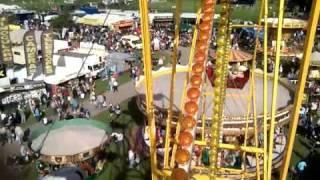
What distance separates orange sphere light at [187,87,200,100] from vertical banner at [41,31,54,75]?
20134 mm

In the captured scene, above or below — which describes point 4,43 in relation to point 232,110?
above

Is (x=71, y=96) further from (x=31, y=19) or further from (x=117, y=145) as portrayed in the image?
(x=31, y=19)

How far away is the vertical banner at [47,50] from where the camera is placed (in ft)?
80.1

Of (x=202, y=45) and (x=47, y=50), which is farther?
(x=47, y=50)

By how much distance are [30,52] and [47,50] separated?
0.92m

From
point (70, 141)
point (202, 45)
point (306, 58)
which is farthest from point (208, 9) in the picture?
point (70, 141)

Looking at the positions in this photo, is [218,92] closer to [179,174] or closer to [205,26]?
[205,26]

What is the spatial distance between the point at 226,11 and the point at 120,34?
37000 millimetres

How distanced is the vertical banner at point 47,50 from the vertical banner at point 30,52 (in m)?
0.49

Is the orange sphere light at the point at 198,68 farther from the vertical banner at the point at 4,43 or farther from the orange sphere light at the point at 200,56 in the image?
the vertical banner at the point at 4,43

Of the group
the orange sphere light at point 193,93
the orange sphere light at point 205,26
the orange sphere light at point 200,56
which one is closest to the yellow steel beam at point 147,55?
the orange sphere light at point 205,26

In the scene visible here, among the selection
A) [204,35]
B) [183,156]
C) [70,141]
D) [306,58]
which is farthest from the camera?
[70,141]

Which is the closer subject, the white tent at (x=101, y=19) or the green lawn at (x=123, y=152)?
the green lawn at (x=123, y=152)

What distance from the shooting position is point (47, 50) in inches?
964
